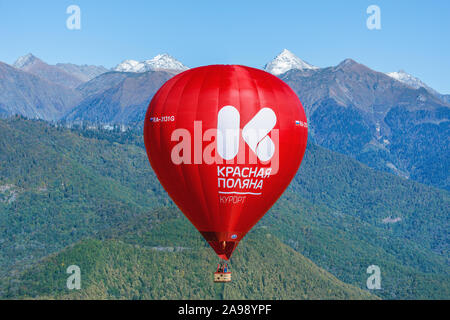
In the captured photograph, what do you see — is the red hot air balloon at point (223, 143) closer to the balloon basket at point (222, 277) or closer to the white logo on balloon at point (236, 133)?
the white logo on balloon at point (236, 133)

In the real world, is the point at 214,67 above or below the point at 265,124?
above

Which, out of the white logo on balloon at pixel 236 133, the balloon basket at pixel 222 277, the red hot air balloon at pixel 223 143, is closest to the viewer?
the balloon basket at pixel 222 277

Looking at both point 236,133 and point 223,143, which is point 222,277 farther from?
point 236,133

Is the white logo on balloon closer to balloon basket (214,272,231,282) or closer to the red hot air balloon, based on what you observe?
the red hot air balloon

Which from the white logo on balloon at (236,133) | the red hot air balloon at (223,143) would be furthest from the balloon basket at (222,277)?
the white logo on balloon at (236,133)

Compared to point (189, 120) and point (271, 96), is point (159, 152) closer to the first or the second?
point (189, 120)

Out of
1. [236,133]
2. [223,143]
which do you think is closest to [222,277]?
[223,143]

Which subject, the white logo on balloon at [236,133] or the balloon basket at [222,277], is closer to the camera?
the balloon basket at [222,277]

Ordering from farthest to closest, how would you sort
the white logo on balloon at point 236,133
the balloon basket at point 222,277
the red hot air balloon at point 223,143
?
1. the red hot air balloon at point 223,143
2. the white logo on balloon at point 236,133
3. the balloon basket at point 222,277
